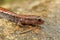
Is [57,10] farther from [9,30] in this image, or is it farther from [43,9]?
[9,30]

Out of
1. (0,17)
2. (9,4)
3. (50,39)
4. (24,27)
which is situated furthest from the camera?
(9,4)

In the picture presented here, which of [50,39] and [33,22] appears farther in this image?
[33,22]

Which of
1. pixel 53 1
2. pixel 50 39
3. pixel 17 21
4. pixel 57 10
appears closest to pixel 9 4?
pixel 53 1

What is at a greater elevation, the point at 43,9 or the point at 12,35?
the point at 43,9

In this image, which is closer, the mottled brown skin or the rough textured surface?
the rough textured surface

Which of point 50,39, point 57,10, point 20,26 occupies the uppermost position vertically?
point 57,10

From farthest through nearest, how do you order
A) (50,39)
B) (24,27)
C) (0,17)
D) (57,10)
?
(57,10), (0,17), (24,27), (50,39)

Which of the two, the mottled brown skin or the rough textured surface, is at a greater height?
the mottled brown skin

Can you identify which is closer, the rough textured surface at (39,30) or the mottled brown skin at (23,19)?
the rough textured surface at (39,30)

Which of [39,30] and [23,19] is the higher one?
[23,19]

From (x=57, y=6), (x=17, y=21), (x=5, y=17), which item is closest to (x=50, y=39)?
(x=17, y=21)

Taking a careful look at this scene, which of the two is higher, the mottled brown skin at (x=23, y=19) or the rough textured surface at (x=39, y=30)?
the mottled brown skin at (x=23, y=19)
